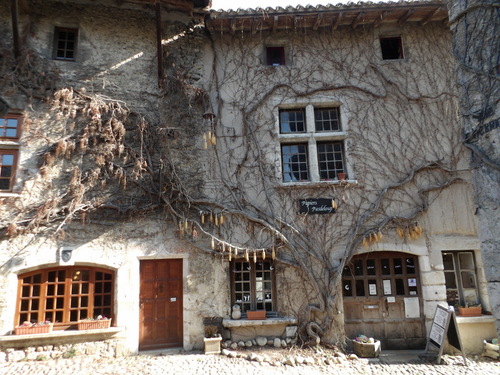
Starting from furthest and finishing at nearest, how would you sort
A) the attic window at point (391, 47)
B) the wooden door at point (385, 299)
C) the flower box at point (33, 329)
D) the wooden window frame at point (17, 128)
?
the attic window at point (391, 47)
the wooden door at point (385, 299)
the wooden window frame at point (17, 128)
the flower box at point (33, 329)

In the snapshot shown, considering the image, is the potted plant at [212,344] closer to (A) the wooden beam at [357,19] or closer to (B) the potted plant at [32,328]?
(B) the potted plant at [32,328]

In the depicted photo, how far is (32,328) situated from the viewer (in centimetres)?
539

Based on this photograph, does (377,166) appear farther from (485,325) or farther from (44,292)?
(44,292)

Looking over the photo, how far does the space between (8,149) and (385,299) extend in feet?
24.7

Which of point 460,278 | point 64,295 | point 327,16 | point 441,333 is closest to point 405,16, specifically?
point 327,16

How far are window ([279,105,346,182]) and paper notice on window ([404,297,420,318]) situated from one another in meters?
2.73

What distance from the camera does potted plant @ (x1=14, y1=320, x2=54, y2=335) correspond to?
5.35 m

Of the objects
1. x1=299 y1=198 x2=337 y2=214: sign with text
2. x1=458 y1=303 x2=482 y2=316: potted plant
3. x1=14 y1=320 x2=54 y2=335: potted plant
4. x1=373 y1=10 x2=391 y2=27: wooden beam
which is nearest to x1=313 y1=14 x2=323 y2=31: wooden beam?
x1=373 y1=10 x2=391 y2=27: wooden beam

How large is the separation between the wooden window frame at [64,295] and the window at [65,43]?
4250 mm

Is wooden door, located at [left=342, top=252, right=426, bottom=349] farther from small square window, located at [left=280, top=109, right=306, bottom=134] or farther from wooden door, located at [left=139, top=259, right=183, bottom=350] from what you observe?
wooden door, located at [left=139, top=259, right=183, bottom=350]

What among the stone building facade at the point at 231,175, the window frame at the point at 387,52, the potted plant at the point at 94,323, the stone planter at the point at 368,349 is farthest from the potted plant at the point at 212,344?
the window frame at the point at 387,52

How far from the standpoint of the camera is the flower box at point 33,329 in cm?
535

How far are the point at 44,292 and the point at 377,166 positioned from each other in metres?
6.59

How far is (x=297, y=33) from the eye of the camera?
7.30m
